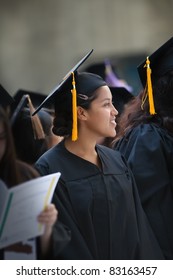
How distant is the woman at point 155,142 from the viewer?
5.59 feet

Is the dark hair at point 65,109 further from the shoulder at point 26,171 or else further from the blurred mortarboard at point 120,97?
the blurred mortarboard at point 120,97

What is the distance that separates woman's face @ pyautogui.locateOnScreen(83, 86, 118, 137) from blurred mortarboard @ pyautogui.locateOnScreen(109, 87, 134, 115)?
36 centimetres

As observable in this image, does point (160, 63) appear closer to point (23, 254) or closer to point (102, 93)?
point (102, 93)

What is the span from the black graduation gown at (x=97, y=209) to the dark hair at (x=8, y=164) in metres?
0.13

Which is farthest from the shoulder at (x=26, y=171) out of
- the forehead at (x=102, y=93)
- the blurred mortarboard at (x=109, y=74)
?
the blurred mortarboard at (x=109, y=74)

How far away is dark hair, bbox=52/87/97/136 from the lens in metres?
1.57

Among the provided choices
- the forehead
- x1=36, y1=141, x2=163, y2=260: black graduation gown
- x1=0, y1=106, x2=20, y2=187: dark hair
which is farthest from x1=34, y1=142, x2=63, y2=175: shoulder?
the forehead

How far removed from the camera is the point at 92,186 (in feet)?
5.01

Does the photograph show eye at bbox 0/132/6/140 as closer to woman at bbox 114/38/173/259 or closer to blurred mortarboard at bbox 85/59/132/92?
woman at bbox 114/38/173/259

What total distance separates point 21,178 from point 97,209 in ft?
0.94

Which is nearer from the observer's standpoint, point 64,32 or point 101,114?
point 101,114

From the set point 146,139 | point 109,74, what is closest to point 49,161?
point 146,139

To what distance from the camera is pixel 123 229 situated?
5.11 ft
